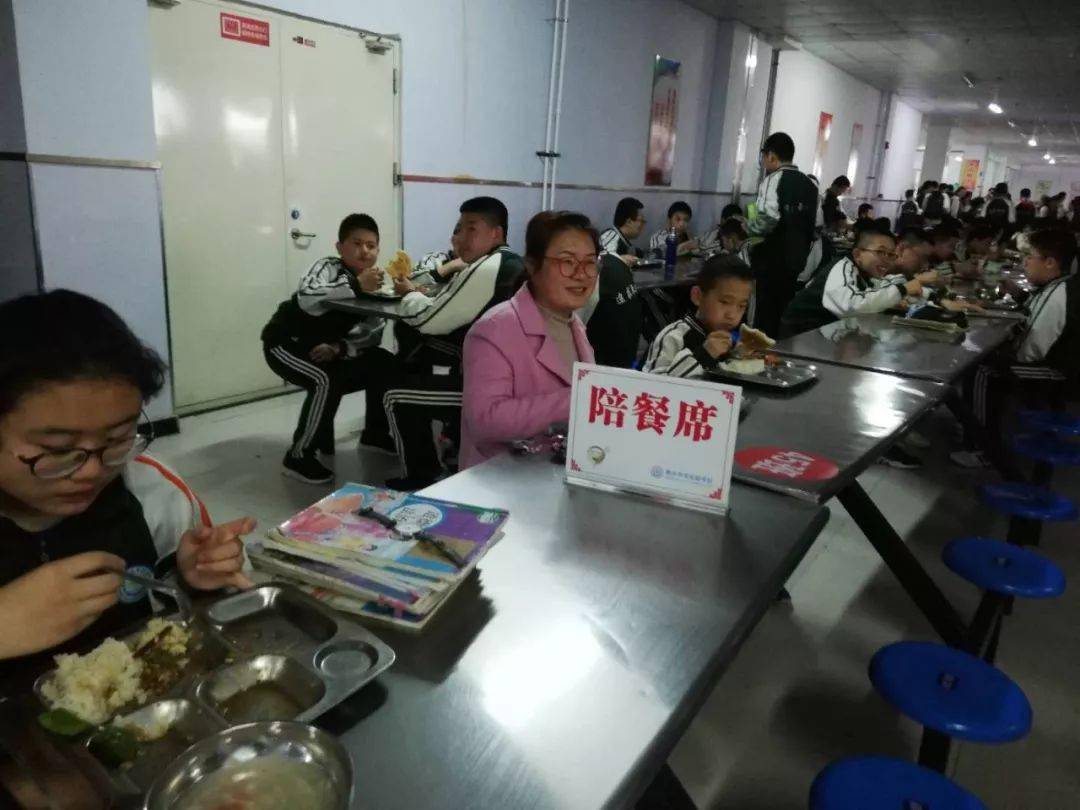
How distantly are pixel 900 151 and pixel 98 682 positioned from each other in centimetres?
1720

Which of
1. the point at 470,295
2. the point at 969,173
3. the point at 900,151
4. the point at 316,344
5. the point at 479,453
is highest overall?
the point at 969,173

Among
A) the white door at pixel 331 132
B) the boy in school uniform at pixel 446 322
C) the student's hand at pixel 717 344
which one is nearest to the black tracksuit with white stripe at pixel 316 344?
the boy in school uniform at pixel 446 322

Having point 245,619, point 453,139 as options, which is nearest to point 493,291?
point 245,619

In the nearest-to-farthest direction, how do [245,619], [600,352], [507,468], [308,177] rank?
[245,619]
[507,468]
[600,352]
[308,177]

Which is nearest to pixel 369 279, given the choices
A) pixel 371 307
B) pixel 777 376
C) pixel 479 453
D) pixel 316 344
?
pixel 371 307

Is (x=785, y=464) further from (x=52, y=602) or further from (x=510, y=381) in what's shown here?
(x=52, y=602)

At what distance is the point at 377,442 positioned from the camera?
398 centimetres

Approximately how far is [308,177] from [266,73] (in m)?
0.60

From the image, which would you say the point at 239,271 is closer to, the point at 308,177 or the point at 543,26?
the point at 308,177

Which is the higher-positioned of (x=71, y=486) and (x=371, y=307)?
(x=71, y=486)

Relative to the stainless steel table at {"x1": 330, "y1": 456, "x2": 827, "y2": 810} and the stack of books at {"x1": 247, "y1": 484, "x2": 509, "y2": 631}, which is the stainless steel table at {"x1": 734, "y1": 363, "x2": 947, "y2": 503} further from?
the stack of books at {"x1": 247, "y1": 484, "x2": 509, "y2": 631}

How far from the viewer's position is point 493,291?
3074mm

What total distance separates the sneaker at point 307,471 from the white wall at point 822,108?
311 inches

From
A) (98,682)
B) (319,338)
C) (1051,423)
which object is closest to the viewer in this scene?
(98,682)
